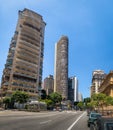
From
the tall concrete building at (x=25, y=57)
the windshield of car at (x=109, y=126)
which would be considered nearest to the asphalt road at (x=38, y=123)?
the windshield of car at (x=109, y=126)

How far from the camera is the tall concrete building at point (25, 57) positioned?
382 feet

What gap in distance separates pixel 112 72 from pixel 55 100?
50340mm

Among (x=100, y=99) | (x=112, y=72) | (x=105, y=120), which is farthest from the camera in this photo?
(x=112, y=72)

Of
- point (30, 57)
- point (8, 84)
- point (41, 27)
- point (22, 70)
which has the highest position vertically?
point (41, 27)

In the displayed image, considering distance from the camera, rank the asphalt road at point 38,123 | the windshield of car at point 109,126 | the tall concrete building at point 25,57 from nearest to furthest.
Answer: the windshield of car at point 109,126 < the asphalt road at point 38,123 < the tall concrete building at point 25,57

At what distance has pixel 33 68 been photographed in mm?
127562

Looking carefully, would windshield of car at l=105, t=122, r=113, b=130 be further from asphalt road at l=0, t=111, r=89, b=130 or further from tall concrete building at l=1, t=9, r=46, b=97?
tall concrete building at l=1, t=9, r=46, b=97

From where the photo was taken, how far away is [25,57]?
125 metres

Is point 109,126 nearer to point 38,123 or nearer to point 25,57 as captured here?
point 38,123

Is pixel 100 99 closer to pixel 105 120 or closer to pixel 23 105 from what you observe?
pixel 23 105

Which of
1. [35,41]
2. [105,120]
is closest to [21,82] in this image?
[35,41]

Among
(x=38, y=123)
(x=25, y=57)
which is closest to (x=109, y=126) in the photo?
(x=38, y=123)

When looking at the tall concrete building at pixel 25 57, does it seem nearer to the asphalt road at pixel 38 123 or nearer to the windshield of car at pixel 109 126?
the asphalt road at pixel 38 123

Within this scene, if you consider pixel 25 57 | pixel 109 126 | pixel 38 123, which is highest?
pixel 25 57
